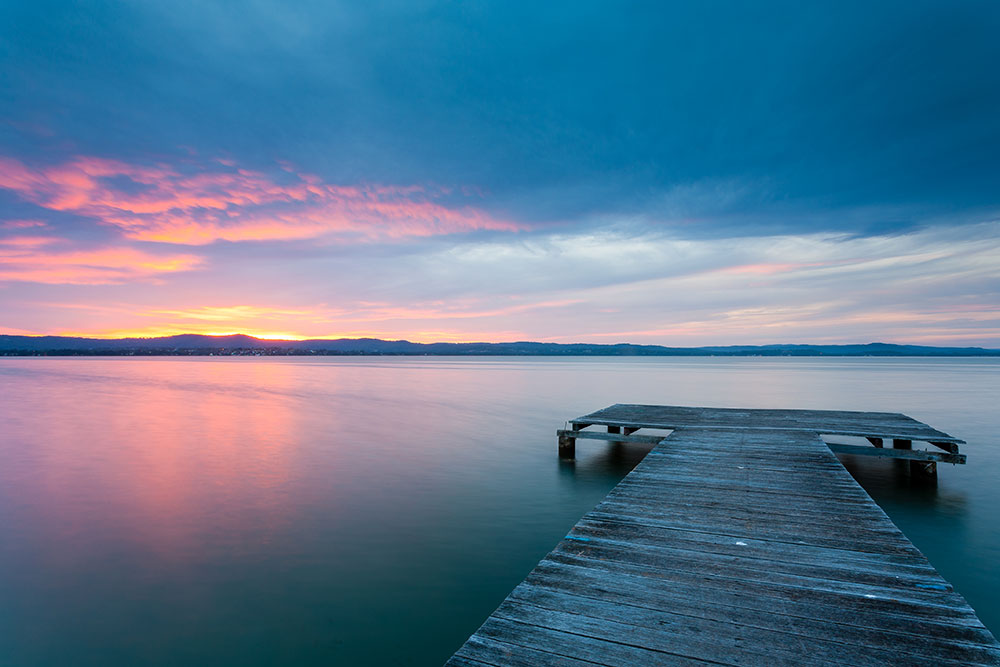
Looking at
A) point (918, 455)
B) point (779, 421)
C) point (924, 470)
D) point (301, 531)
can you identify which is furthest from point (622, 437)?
point (301, 531)

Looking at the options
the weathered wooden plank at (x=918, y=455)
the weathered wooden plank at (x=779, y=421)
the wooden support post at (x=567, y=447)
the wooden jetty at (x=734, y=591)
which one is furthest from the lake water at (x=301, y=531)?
the wooden jetty at (x=734, y=591)

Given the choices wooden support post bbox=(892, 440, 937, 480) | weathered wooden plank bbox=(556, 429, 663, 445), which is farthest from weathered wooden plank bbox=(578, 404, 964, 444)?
wooden support post bbox=(892, 440, 937, 480)

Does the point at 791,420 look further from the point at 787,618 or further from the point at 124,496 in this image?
the point at 124,496

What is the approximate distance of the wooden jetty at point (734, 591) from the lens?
323 centimetres

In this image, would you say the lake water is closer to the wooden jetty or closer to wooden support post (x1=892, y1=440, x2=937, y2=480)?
wooden support post (x1=892, y1=440, x2=937, y2=480)

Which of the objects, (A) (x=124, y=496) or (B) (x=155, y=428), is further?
(B) (x=155, y=428)

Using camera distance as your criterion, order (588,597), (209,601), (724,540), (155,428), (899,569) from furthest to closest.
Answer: (155,428), (209,601), (724,540), (899,569), (588,597)

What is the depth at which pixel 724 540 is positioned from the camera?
16.5ft

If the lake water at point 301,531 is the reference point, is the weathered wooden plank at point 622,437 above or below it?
above

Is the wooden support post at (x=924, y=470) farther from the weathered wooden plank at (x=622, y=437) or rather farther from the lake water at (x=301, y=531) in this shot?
the weathered wooden plank at (x=622, y=437)

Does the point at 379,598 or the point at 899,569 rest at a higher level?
the point at 899,569

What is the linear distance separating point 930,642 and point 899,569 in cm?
123

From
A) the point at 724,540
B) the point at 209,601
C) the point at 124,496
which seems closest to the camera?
the point at 724,540

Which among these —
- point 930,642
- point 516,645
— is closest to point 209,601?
point 516,645
